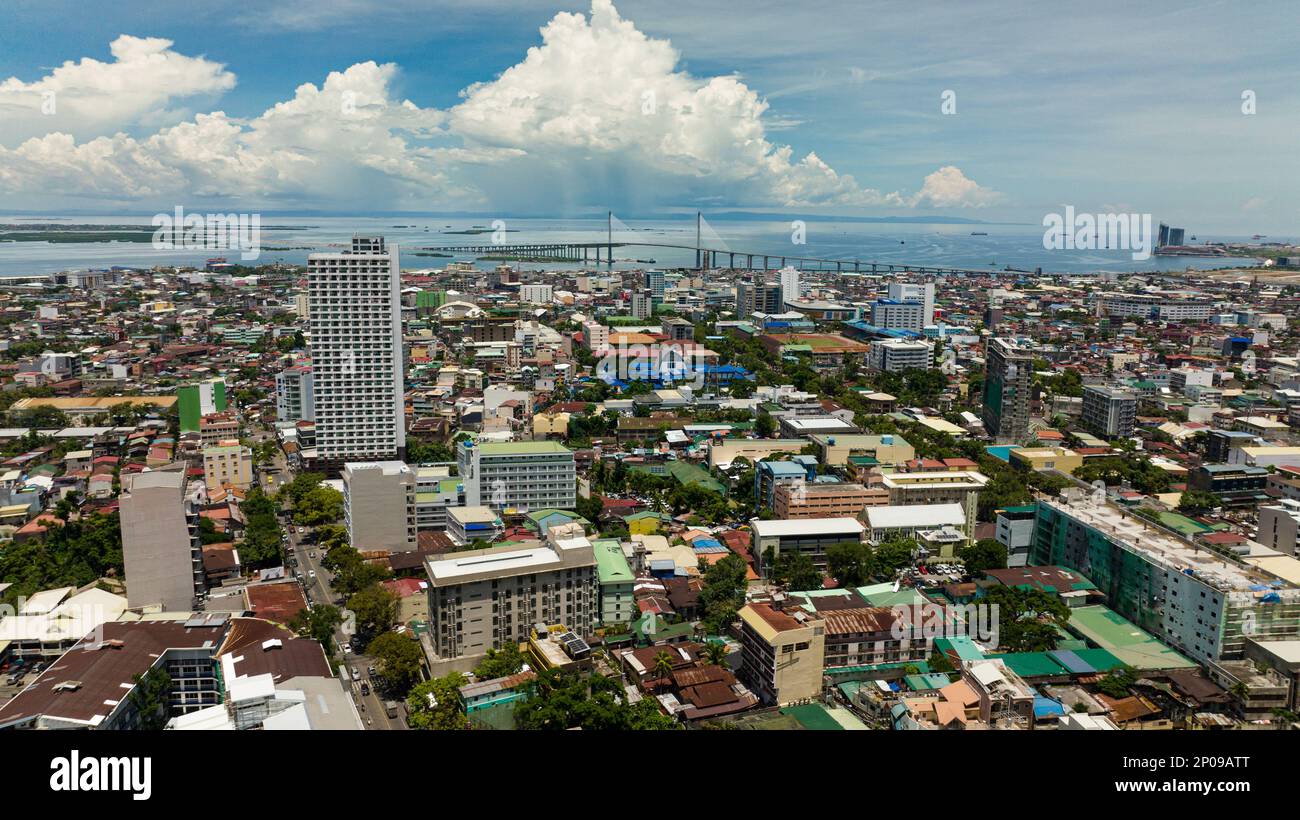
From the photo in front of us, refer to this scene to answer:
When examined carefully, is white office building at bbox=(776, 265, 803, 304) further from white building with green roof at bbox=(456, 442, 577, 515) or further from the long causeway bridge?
white building with green roof at bbox=(456, 442, 577, 515)

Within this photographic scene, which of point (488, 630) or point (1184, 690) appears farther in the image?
point (488, 630)

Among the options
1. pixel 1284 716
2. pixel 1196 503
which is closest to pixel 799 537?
pixel 1284 716

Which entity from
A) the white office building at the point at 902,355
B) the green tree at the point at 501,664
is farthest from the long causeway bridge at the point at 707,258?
the green tree at the point at 501,664

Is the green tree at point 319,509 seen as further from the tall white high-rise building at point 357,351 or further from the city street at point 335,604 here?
the tall white high-rise building at point 357,351

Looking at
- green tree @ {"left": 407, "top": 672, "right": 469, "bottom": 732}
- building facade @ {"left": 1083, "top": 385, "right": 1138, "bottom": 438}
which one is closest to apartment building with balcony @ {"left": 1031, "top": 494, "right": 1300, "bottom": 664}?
green tree @ {"left": 407, "top": 672, "right": 469, "bottom": 732}

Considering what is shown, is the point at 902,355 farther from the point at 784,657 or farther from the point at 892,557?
the point at 784,657
